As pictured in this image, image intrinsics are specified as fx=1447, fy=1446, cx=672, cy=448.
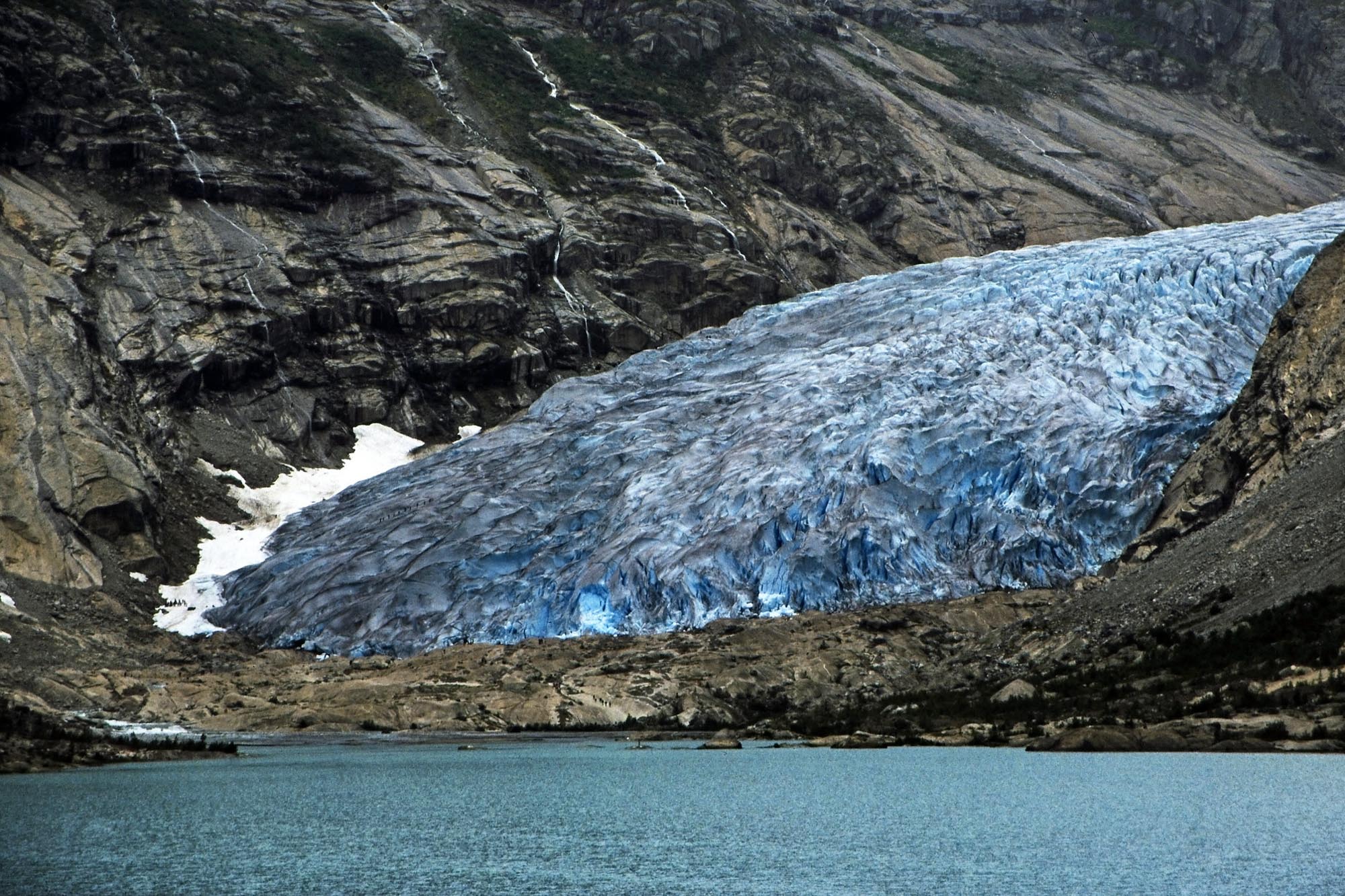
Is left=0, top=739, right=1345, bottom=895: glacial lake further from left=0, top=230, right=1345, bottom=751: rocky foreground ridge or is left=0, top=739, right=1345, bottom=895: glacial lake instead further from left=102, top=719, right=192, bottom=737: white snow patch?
left=102, top=719, right=192, bottom=737: white snow patch

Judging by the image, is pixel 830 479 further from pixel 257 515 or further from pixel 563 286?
pixel 563 286

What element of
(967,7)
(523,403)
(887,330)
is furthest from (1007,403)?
(967,7)

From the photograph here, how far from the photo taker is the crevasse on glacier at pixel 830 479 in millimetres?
41781

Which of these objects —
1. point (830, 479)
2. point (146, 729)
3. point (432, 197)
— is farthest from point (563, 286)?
point (146, 729)

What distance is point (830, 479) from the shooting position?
43.7 m

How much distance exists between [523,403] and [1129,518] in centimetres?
2950

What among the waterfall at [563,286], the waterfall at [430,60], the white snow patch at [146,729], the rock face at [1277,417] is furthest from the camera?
the waterfall at [430,60]

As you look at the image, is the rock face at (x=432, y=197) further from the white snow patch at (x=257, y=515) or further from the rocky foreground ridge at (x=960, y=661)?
the rocky foreground ridge at (x=960, y=661)

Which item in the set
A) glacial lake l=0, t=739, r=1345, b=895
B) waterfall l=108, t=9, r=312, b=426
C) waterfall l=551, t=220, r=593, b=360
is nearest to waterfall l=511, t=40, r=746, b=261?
waterfall l=551, t=220, r=593, b=360

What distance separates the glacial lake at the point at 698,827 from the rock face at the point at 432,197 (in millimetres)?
25222

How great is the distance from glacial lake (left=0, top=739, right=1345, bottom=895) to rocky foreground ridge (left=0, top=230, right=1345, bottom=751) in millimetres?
3875

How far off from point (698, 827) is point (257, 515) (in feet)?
124

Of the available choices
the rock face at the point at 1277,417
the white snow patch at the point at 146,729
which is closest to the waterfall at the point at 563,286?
the rock face at the point at 1277,417

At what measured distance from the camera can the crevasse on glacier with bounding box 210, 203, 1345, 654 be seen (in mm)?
41781
